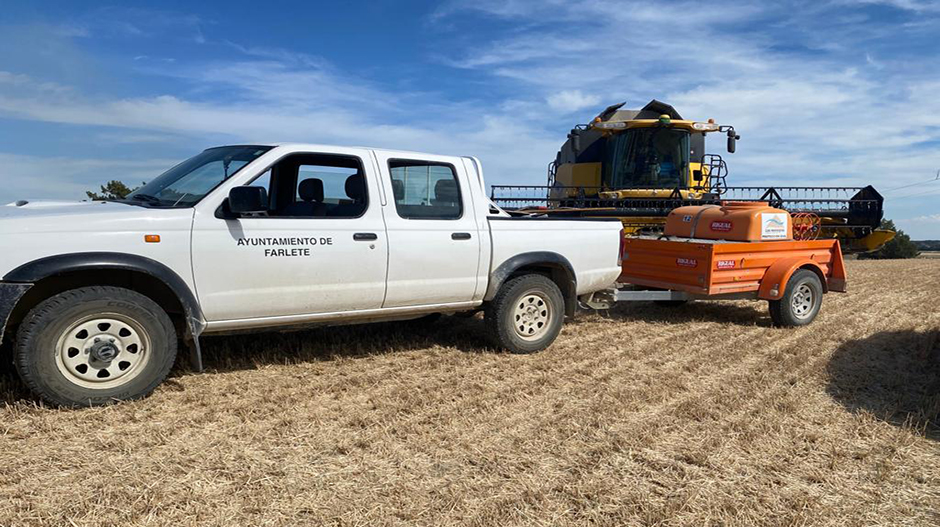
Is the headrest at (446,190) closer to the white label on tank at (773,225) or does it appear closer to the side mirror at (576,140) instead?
the white label on tank at (773,225)

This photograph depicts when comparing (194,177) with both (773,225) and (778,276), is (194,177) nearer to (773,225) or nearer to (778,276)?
(778,276)

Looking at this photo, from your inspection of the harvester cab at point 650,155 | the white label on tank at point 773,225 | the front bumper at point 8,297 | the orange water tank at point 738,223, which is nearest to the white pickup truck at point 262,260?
the front bumper at point 8,297

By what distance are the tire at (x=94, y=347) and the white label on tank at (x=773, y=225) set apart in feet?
20.8

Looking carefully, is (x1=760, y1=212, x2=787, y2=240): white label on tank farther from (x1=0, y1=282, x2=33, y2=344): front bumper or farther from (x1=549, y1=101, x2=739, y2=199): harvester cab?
(x1=0, y1=282, x2=33, y2=344): front bumper

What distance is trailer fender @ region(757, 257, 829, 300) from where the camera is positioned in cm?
746

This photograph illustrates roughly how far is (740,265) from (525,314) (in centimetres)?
292

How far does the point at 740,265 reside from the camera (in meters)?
7.42

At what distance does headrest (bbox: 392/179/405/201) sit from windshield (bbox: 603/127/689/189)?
29.9 ft

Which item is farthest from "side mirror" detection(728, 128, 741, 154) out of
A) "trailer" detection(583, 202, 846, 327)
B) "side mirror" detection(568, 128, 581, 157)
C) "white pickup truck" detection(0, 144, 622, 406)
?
"white pickup truck" detection(0, 144, 622, 406)

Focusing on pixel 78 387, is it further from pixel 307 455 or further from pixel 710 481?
pixel 710 481

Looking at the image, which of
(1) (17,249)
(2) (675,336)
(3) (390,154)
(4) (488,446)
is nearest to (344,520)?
(4) (488,446)

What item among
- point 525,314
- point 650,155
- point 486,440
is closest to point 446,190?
point 525,314

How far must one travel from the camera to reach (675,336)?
6902 mm

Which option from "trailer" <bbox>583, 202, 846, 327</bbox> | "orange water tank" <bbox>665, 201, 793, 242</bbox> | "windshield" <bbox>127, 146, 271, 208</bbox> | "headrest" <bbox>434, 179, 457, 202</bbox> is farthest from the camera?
A: "orange water tank" <bbox>665, 201, 793, 242</bbox>
